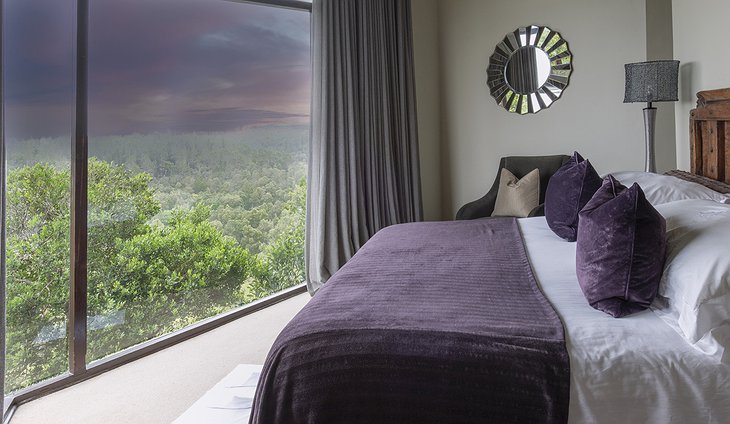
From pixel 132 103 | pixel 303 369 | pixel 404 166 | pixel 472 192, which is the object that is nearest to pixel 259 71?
pixel 132 103

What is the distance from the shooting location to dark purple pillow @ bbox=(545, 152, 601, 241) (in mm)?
2242

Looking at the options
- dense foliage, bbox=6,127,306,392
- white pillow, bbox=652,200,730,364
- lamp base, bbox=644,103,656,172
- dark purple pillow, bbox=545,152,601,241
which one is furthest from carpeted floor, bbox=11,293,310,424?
lamp base, bbox=644,103,656,172

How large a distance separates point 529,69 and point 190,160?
298 cm

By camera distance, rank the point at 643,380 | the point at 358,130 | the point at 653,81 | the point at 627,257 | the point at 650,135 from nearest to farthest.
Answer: the point at 643,380 < the point at 627,257 < the point at 653,81 < the point at 650,135 < the point at 358,130

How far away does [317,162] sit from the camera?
149 inches

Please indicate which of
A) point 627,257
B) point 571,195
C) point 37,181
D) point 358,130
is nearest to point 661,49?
point 358,130

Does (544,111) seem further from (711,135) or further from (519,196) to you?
(711,135)

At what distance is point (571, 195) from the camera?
2.29m

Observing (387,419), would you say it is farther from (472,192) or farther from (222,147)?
(472,192)

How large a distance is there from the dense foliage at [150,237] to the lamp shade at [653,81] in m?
2.31

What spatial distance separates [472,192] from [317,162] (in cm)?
177

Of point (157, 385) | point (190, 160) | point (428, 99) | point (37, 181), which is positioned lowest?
point (157, 385)

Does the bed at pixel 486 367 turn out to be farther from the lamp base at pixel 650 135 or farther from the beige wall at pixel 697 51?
the lamp base at pixel 650 135

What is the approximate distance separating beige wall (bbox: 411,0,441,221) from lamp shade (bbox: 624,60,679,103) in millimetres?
1783
